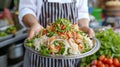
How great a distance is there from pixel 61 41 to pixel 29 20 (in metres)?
0.33

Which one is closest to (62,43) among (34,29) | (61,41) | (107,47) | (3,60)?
(61,41)

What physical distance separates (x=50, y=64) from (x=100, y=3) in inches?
154

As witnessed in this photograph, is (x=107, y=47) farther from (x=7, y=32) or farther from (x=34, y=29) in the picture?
(x=7, y=32)

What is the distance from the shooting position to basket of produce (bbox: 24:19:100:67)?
5.09ft

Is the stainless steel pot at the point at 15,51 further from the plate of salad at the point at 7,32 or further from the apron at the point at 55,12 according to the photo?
the apron at the point at 55,12

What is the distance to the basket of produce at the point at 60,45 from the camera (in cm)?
155

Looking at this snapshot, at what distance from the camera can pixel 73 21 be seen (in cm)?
193

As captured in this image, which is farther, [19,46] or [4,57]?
[19,46]

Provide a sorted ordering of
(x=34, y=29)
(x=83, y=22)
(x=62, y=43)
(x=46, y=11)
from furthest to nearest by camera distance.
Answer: (x=83, y=22), (x=46, y=11), (x=34, y=29), (x=62, y=43)

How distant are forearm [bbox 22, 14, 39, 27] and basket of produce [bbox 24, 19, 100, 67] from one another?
109 mm

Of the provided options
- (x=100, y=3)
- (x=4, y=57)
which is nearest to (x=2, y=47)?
(x=4, y=57)

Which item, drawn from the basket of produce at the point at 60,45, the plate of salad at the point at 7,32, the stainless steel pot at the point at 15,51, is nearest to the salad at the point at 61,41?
the basket of produce at the point at 60,45

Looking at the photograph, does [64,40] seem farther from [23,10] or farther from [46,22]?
[23,10]

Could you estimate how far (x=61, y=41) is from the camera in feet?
5.37
